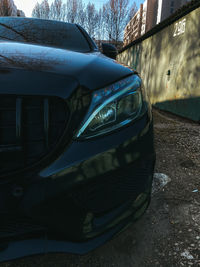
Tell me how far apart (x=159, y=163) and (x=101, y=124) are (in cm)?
161

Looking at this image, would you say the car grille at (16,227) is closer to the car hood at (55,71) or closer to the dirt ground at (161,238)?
the dirt ground at (161,238)

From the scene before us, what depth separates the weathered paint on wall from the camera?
431 cm

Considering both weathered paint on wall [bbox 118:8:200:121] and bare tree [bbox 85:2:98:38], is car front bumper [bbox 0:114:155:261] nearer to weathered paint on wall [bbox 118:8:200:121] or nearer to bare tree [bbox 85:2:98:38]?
weathered paint on wall [bbox 118:8:200:121]

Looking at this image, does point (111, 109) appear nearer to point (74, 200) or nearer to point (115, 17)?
point (74, 200)

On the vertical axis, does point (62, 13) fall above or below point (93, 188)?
above

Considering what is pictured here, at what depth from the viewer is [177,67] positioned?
16.5ft

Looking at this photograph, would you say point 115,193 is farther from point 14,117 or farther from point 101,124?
point 14,117

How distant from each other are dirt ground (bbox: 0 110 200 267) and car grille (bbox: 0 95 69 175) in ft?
2.21

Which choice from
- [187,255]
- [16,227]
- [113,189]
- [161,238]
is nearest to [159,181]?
[161,238]

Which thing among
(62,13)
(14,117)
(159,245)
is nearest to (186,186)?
(159,245)

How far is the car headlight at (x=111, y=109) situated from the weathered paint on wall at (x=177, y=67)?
373 centimetres

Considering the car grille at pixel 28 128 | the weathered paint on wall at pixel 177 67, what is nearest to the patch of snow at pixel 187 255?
the car grille at pixel 28 128

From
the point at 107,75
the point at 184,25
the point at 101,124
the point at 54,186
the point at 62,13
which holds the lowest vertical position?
the point at 54,186

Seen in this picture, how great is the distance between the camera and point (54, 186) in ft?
2.52
